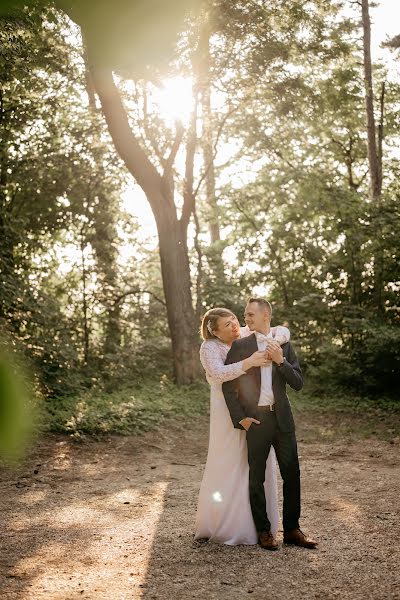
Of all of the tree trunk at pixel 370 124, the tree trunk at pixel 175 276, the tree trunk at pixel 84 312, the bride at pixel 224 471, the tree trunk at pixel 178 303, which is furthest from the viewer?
the tree trunk at pixel 370 124

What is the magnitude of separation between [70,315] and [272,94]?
719 cm

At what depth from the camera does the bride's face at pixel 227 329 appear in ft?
17.9

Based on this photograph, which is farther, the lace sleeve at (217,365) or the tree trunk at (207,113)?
the tree trunk at (207,113)

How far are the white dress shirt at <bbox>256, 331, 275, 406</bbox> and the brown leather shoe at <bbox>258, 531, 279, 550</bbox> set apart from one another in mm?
1017

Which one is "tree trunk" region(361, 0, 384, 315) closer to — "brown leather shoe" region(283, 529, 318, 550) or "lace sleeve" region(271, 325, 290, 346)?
"lace sleeve" region(271, 325, 290, 346)

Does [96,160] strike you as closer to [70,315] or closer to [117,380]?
[70,315]

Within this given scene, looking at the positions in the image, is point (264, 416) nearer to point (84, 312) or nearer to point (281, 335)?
point (281, 335)

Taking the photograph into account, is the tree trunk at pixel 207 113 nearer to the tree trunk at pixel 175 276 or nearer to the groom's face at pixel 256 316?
the tree trunk at pixel 175 276

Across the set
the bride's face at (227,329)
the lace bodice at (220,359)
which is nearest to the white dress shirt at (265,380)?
the lace bodice at (220,359)

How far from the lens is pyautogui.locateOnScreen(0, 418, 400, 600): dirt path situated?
14.8 ft

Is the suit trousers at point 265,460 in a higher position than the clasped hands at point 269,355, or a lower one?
lower

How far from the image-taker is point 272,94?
14.5m

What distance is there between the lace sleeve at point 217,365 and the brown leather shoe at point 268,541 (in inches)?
49.2

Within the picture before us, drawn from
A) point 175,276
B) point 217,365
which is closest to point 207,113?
point 175,276
